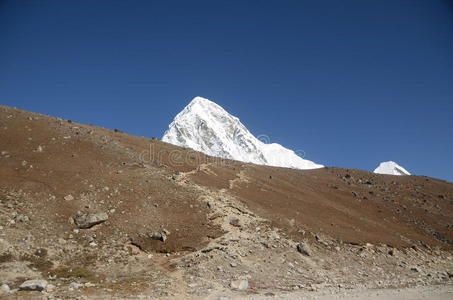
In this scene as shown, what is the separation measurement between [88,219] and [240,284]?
478 inches

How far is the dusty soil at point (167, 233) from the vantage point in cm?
1769

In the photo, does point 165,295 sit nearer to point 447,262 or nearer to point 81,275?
point 81,275

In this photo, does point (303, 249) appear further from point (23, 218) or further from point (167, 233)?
point (23, 218)

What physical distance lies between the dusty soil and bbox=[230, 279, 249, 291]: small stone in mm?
→ 215

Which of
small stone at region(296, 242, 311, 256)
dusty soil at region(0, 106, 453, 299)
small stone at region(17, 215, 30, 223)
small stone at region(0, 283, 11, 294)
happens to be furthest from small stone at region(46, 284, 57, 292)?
small stone at region(296, 242, 311, 256)

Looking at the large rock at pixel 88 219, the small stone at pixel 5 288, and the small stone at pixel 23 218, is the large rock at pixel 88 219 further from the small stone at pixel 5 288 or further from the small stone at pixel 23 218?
the small stone at pixel 5 288

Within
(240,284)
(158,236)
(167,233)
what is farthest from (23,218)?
(240,284)

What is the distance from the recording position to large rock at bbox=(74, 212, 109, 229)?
2194 cm

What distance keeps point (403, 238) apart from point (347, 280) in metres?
18.3

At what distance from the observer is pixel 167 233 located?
22.7 metres

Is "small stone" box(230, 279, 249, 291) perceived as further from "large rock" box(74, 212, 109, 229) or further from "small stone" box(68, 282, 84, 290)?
"large rock" box(74, 212, 109, 229)

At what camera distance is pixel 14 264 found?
17141mm

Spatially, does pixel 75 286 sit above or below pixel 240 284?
above

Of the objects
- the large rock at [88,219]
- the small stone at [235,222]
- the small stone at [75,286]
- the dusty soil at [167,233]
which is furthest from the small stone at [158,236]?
the small stone at [75,286]
